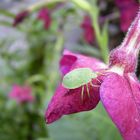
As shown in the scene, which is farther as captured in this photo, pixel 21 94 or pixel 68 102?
pixel 21 94

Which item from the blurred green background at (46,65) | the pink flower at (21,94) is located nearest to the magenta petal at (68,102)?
the blurred green background at (46,65)

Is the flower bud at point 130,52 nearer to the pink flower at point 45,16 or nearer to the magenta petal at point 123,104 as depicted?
the magenta petal at point 123,104

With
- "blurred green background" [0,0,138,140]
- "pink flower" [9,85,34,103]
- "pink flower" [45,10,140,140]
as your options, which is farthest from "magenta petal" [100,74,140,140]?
"pink flower" [9,85,34,103]

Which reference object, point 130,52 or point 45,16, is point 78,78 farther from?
point 45,16

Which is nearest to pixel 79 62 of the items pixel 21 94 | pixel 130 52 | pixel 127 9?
pixel 130 52

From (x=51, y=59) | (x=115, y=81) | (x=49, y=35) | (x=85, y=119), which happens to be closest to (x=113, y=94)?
(x=115, y=81)
